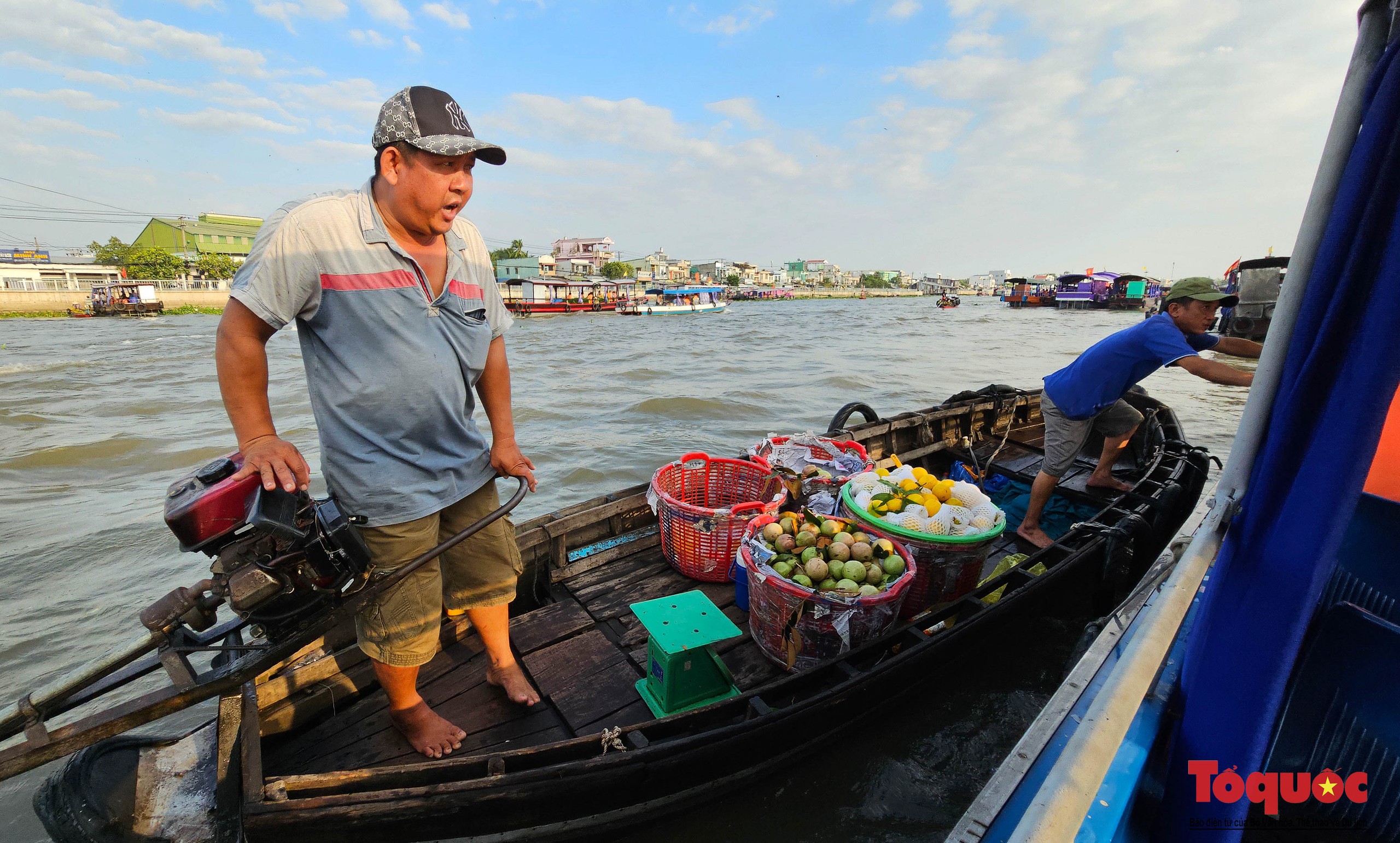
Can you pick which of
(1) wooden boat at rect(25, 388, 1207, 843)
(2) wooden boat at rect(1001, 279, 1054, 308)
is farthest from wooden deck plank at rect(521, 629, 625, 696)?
(2) wooden boat at rect(1001, 279, 1054, 308)

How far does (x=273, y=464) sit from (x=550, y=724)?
1640 mm

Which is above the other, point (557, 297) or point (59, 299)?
point (557, 297)

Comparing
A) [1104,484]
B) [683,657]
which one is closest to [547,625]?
[683,657]

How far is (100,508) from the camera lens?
6.86 metres

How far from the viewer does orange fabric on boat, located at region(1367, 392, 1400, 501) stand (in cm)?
222

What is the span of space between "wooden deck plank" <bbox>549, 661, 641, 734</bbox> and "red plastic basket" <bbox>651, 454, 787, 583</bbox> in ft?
2.73

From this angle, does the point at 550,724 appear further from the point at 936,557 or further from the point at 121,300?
the point at 121,300

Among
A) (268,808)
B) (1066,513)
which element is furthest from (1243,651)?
(1066,513)

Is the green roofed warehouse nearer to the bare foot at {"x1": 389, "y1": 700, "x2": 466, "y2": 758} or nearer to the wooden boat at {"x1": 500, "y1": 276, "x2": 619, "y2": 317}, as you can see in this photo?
the wooden boat at {"x1": 500, "y1": 276, "x2": 619, "y2": 317}

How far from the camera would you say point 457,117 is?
Answer: 1929 millimetres

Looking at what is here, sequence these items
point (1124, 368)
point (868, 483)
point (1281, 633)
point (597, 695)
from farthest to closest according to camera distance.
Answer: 1. point (1124, 368)
2. point (868, 483)
3. point (597, 695)
4. point (1281, 633)

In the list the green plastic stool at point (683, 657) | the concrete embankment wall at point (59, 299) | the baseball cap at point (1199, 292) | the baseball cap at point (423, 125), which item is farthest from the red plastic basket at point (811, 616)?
the concrete embankment wall at point (59, 299)

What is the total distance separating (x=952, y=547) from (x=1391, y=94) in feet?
7.95

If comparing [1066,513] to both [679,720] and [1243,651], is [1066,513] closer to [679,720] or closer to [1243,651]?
[1243,651]
